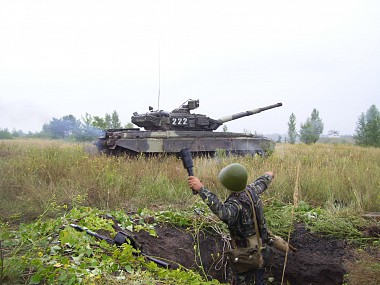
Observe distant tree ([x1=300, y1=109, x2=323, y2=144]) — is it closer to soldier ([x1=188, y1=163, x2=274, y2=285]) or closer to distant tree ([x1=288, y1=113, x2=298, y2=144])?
distant tree ([x1=288, y1=113, x2=298, y2=144])

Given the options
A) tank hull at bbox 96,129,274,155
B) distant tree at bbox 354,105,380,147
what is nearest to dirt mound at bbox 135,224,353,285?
tank hull at bbox 96,129,274,155

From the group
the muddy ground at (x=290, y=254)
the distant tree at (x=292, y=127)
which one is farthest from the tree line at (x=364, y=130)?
the muddy ground at (x=290, y=254)

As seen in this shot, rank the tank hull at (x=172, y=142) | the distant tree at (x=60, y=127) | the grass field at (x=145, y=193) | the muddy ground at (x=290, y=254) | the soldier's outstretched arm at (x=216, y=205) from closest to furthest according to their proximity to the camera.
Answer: the soldier's outstretched arm at (x=216, y=205) → the muddy ground at (x=290, y=254) → the grass field at (x=145, y=193) → the tank hull at (x=172, y=142) → the distant tree at (x=60, y=127)

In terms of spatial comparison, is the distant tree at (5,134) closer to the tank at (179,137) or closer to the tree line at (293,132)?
the tree line at (293,132)

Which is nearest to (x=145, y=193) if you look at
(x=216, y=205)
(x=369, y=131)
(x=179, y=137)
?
(x=216, y=205)

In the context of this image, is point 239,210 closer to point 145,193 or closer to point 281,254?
point 281,254

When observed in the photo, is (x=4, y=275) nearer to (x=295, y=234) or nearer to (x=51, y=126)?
(x=295, y=234)

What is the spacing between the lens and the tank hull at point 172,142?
11500 millimetres

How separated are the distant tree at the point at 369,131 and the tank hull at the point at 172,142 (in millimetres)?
17684

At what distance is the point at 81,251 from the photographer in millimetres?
3324

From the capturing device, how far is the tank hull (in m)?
11.5

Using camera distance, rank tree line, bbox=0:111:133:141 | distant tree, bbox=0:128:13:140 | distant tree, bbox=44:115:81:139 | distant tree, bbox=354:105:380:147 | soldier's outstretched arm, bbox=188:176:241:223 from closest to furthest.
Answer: soldier's outstretched arm, bbox=188:176:241:223, tree line, bbox=0:111:133:141, distant tree, bbox=354:105:380:147, distant tree, bbox=44:115:81:139, distant tree, bbox=0:128:13:140

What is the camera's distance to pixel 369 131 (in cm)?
2806

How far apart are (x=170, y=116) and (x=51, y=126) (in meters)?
30.5
